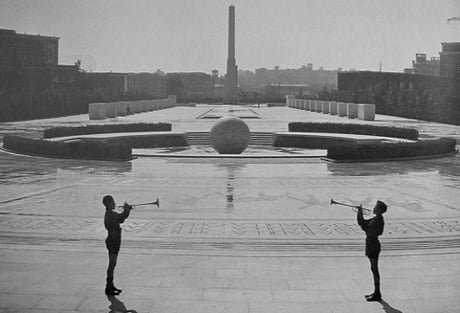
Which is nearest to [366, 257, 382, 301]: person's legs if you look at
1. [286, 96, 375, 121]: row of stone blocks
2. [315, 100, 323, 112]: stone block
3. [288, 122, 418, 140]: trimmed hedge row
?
[288, 122, 418, 140]: trimmed hedge row

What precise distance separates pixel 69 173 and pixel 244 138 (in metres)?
8.63

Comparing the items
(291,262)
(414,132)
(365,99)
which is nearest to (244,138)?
(414,132)

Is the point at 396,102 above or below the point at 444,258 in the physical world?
above

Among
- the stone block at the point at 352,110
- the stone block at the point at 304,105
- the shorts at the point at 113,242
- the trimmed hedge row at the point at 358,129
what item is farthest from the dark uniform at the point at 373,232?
the stone block at the point at 304,105

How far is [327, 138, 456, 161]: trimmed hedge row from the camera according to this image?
24328mm

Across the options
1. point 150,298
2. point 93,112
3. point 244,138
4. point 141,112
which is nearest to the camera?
point 150,298

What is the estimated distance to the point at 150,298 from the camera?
8.46 m

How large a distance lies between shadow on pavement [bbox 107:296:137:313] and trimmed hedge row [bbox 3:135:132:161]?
16403 millimetres

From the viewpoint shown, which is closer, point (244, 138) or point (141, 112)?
point (244, 138)

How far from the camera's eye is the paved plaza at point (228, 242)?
849 cm

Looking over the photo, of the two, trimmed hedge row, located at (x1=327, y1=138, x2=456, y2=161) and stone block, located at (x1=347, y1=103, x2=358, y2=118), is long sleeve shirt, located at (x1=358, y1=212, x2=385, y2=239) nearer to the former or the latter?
trimmed hedge row, located at (x1=327, y1=138, x2=456, y2=161)

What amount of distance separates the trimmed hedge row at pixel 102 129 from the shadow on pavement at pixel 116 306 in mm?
25474

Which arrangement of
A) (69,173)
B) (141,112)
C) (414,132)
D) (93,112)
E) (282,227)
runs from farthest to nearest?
(141,112)
(93,112)
(414,132)
(69,173)
(282,227)

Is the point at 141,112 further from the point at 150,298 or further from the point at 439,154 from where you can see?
the point at 150,298
